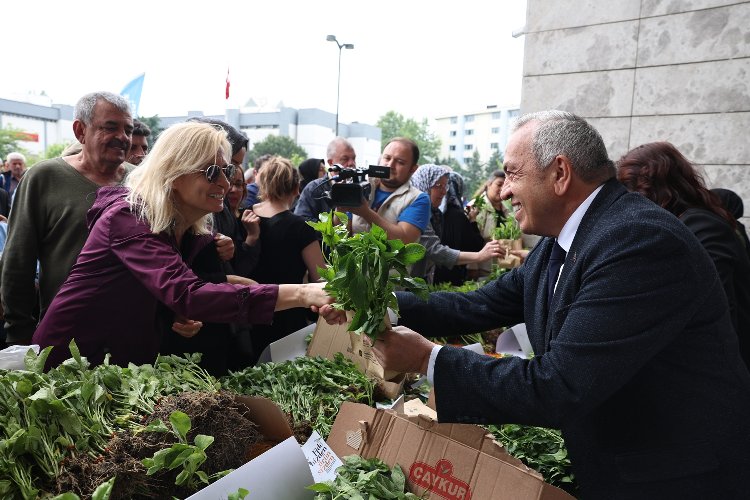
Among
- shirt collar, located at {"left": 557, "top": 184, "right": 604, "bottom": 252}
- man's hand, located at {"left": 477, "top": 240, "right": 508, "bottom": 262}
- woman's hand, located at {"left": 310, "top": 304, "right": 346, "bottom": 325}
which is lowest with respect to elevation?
man's hand, located at {"left": 477, "top": 240, "right": 508, "bottom": 262}

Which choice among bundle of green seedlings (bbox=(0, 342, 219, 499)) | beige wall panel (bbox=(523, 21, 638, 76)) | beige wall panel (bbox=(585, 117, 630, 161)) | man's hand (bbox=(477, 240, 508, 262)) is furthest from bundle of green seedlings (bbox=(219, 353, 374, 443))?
beige wall panel (bbox=(523, 21, 638, 76))

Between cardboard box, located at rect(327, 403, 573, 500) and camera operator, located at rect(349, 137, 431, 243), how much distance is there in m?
2.34

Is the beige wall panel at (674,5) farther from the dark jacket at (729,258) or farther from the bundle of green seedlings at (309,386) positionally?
the bundle of green seedlings at (309,386)

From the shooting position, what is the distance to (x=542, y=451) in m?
2.11

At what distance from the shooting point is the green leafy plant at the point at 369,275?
174 centimetres

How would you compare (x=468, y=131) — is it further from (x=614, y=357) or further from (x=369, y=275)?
(x=614, y=357)

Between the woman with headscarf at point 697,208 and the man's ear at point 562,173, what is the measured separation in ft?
3.63

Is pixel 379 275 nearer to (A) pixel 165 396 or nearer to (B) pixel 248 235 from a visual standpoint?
(A) pixel 165 396

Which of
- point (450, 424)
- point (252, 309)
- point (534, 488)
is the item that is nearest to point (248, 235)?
point (252, 309)

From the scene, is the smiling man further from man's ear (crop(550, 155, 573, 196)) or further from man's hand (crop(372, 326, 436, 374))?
man's ear (crop(550, 155, 573, 196))

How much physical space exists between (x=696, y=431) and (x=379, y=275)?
38.3 inches

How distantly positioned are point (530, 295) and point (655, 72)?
4.29 meters

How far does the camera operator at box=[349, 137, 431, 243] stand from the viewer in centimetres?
418

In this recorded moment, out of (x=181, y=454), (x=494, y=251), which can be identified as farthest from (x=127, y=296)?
(x=494, y=251)
